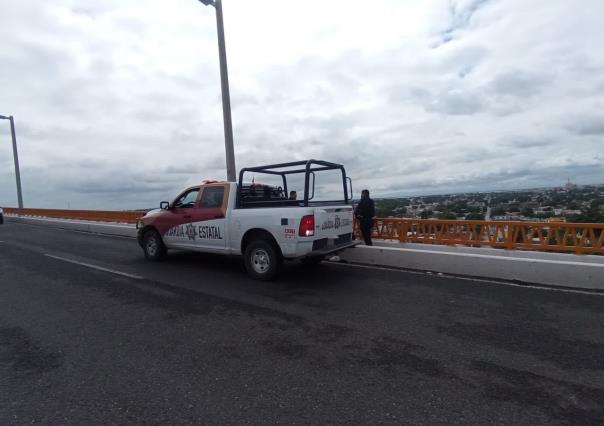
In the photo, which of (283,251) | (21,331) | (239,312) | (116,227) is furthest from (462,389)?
(116,227)

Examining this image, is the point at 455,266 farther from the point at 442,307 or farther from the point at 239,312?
the point at 239,312

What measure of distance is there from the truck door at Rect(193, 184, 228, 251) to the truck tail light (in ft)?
6.23

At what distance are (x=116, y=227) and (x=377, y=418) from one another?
15.6 meters

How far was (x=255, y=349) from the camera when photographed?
3838 millimetres

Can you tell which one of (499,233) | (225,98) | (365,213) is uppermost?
(225,98)

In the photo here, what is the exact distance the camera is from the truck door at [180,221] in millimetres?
7984

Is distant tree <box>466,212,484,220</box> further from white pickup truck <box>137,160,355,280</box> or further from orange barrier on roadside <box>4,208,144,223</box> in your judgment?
orange barrier on roadside <box>4,208,144,223</box>

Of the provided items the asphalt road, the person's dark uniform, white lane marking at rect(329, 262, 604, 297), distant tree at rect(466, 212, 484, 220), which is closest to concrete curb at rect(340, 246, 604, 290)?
white lane marking at rect(329, 262, 604, 297)

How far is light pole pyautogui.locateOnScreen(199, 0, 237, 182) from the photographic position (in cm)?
1105

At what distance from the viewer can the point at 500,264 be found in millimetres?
6582

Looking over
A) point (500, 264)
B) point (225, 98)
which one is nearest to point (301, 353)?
point (500, 264)

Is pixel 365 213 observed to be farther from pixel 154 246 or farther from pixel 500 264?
pixel 154 246

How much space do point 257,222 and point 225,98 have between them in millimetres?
6009

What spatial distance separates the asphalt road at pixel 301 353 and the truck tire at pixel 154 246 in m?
2.11
